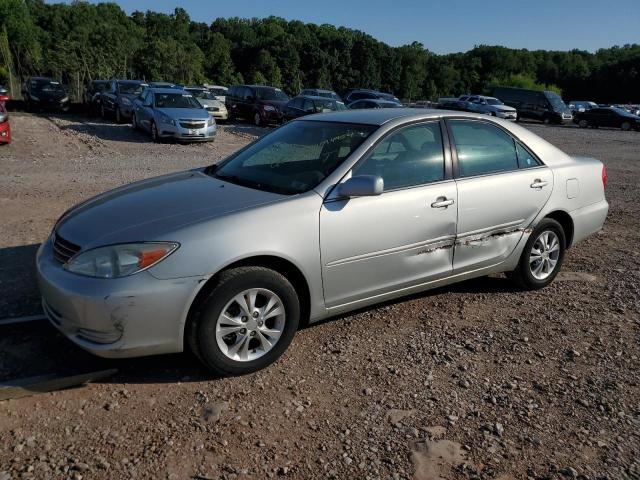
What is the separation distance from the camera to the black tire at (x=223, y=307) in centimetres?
320

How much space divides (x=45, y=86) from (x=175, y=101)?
1198cm

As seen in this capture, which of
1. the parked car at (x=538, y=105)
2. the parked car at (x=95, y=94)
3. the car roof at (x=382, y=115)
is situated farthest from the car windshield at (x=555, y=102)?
the car roof at (x=382, y=115)

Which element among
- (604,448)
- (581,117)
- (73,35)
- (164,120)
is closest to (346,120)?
(604,448)

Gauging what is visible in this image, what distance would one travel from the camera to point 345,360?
12.1 feet

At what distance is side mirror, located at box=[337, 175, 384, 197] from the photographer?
3.58 meters

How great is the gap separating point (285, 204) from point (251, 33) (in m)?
100

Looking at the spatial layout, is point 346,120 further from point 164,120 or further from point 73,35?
point 73,35

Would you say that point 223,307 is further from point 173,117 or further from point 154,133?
point 154,133

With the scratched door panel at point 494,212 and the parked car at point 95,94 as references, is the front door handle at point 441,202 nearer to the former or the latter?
the scratched door panel at point 494,212

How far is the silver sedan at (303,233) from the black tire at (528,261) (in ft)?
0.05

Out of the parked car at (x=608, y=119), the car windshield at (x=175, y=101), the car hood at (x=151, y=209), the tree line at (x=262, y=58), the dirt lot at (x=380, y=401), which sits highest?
the tree line at (x=262, y=58)

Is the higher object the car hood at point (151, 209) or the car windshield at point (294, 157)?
the car windshield at point (294, 157)

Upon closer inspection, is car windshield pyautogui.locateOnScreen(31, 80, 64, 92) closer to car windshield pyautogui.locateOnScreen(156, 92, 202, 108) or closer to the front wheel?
car windshield pyautogui.locateOnScreen(156, 92, 202, 108)

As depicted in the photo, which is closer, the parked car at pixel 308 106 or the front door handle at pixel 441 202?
the front door handle at pixel 441 202
